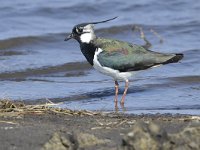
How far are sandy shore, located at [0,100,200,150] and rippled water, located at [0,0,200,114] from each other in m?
1.80

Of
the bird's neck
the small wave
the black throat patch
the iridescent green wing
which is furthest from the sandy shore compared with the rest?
the small wave

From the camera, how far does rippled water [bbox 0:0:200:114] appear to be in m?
9.49

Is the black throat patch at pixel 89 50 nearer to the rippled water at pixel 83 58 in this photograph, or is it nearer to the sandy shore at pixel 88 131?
the rippled water at pixel 83 58

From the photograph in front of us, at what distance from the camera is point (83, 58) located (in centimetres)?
1263

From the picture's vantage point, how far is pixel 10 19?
51.4ft

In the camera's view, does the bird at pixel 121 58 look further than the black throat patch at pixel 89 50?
No

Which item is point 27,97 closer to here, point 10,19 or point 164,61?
point 164,61

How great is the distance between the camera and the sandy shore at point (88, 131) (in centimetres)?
474

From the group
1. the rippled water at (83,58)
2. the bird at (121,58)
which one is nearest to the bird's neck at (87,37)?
the bird at (121,58)

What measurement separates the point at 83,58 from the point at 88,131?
668 centimetres

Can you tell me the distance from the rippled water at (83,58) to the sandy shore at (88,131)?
5.91 ft

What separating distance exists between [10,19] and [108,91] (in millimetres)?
6168

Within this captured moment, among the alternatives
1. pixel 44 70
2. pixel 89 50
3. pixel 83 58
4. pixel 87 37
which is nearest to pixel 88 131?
pixel 89 50

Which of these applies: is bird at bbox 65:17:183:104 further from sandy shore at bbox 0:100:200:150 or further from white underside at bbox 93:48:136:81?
sandy shore at bbox 0:100:200:150
